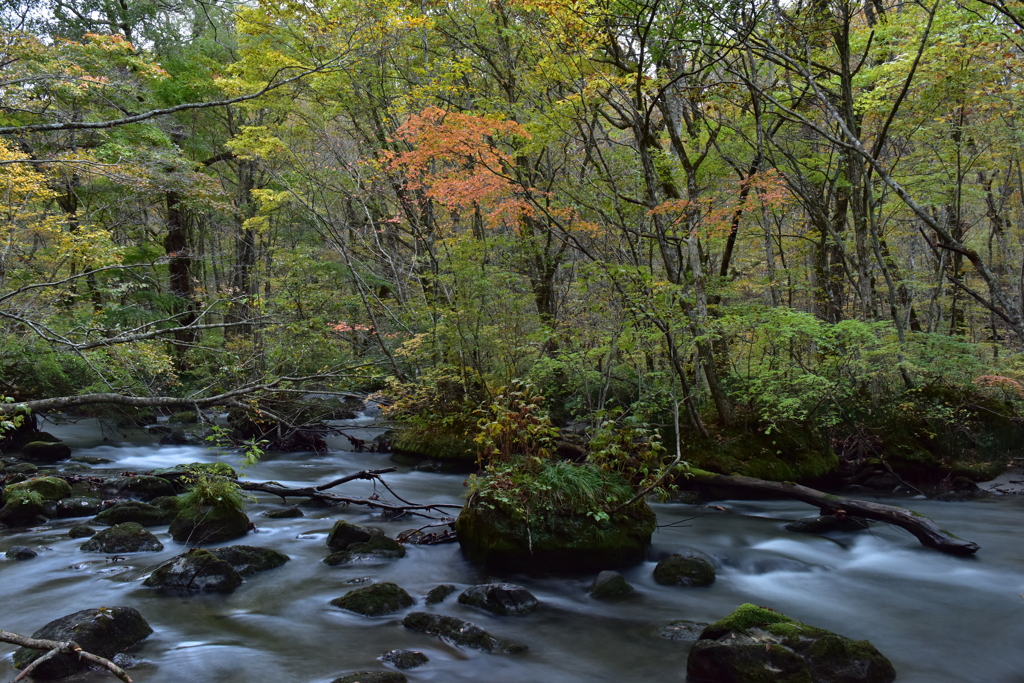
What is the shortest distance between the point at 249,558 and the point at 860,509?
690cm

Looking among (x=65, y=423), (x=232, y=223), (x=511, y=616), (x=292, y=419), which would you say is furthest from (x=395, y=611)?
(x=232, y=223)

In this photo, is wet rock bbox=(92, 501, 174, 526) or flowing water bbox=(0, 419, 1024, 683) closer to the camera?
flowing water bbox=(0, 419, 1024, 683)

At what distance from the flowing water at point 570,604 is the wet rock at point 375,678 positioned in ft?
0.88

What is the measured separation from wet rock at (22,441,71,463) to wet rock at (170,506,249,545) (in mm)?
6381

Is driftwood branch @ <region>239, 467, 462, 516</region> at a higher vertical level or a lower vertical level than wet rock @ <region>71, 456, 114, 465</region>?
higher

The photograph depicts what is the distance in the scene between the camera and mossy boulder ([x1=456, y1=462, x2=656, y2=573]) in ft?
20.2

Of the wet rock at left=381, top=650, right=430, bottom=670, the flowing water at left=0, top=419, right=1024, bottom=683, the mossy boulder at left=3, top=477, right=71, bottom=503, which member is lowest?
the flowing water at left=0, top=419, right=1024, bottom=683

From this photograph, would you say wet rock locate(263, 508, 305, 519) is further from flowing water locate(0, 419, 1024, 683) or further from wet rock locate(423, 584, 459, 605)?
wet rock locate(423, 584, 459, 605)

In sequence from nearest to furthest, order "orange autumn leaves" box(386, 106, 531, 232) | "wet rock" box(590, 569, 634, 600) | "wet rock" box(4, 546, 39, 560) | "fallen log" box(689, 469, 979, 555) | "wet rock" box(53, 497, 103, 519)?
"wet rock" box(590, 569, 634, 600) < "wet rock" box(4, 546, 39, 560) < "fallen log" box(689, 469, 979, 555) < "wet rock" box(53, 497, 103, 519) < "orange autumn leaves" box(386, 106, 531, 232)

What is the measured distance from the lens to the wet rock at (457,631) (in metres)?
4.76

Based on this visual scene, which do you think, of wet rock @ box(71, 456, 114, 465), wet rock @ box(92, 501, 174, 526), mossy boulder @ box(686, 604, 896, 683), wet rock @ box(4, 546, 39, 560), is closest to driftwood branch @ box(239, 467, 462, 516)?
wet rock @ box(92, 501, 174, 526)

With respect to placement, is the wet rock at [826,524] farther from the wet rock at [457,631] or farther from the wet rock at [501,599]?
the wet rock at [457,631]

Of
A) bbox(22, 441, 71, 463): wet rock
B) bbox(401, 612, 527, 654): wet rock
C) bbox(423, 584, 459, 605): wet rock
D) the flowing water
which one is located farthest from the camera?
bbox(22, 441, 71, 463): wet rock

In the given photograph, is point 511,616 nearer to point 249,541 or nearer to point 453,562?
point 453,562
